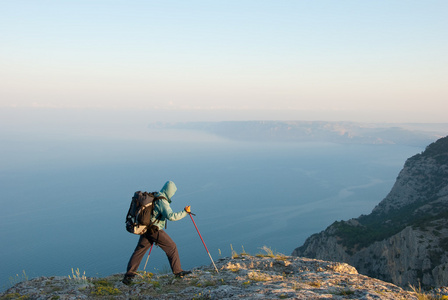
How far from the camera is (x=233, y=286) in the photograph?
19.6 ft

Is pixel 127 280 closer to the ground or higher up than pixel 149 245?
closer to the ground

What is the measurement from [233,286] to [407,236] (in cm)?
2832

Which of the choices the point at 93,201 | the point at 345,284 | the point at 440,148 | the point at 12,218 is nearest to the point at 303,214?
the point at 440,148

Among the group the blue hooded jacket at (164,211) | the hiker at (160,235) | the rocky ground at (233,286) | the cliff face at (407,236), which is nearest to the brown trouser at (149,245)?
the hiker at (160,235)

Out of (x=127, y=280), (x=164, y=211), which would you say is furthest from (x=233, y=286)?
(x=127, y=280)

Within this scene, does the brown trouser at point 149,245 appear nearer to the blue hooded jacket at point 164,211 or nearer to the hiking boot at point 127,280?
the hiking boot at point 127,280

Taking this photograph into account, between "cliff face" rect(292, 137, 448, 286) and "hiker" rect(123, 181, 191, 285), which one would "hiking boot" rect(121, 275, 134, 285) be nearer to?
"hiker" rect(123, 181, 191, 285)

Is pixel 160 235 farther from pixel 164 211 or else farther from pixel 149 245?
pixel 164 211

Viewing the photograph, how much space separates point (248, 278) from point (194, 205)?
6192 inches

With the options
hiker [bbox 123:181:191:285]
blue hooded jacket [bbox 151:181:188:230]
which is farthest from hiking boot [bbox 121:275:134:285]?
blue hooded jacket [bbox 151:181:188:230]

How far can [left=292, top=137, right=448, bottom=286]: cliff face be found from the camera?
25188 mm

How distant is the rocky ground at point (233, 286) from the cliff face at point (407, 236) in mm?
4658

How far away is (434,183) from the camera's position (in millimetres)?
49469

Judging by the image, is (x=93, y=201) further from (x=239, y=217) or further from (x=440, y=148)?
(x=440, y=148)
